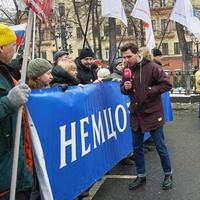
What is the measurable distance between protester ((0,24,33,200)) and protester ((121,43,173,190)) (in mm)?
2637

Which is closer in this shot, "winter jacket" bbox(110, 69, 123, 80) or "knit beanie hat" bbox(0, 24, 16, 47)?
"knit beanie hat" bbox(0, 24, 16, 47)

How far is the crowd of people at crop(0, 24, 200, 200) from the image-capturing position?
3.30 metres

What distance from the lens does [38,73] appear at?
4.53 metres

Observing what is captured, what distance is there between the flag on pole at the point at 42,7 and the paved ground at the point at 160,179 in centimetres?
294

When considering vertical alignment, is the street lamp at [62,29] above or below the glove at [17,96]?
above

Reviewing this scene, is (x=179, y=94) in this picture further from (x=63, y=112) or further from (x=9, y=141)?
(x=9, y=141)

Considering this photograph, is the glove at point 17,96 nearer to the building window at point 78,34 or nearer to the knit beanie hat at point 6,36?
the knit beanie hat at point 6,36

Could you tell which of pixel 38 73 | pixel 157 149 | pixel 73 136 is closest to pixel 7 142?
pixel 38 73

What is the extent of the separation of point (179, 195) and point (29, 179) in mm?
2715

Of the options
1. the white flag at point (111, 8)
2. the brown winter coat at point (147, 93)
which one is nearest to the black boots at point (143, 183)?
the brown winter coat at point (147, 93)

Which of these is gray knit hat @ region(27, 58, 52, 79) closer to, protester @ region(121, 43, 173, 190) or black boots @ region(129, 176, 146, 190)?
protester @ region(121, 43, 173, 190)

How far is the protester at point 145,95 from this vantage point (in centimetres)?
585

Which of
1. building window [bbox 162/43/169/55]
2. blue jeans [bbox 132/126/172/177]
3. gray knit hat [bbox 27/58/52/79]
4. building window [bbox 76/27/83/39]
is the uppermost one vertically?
building window [bbox 76/27/83/39]

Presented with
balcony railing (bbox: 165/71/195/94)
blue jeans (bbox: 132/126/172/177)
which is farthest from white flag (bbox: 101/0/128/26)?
balcony railing (bbox: 165/71/195/94)
